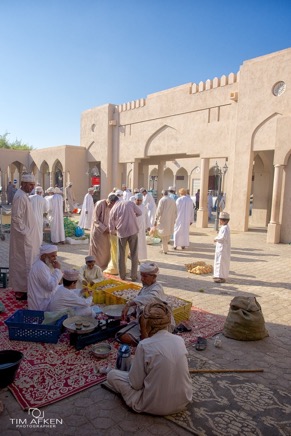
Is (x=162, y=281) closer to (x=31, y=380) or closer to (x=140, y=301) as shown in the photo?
(x=140, y=301)

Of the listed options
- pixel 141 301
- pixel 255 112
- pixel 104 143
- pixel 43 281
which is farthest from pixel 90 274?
pixel 104 143

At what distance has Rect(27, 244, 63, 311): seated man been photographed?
14.7 feet

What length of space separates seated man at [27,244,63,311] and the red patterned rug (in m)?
0.50

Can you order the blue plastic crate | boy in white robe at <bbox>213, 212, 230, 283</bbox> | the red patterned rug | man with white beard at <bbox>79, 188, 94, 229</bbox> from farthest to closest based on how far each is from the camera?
1. man with white beard at <bbox>79, 188, 94, 229</bbox>
2. boy in white robe at <bbox>213, 212, 230, 283</bbox>
3. the blue plastic crate
4. the red patterned rug

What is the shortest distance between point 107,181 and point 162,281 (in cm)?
1347

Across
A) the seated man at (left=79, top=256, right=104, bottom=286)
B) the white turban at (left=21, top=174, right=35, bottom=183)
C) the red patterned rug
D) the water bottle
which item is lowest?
the red patterned rug

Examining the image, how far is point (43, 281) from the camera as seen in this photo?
4477mm

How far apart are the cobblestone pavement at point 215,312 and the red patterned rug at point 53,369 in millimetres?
99

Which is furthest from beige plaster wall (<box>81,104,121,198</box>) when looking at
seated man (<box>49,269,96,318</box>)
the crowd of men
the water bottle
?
the water bottle

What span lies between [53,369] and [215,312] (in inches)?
107

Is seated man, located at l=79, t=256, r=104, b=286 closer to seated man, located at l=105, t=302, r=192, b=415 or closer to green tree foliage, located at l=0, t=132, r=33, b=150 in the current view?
seated man, located at l=105, t=302, r=192, b=415

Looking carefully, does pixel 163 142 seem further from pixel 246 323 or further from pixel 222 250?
pixel 246 323

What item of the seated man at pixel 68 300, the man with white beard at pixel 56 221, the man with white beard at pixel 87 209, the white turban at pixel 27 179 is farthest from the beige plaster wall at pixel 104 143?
the seated man at pixel 68 300

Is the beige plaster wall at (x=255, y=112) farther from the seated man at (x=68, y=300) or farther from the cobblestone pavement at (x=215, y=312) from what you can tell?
the seated man at (x=68, y=300)
